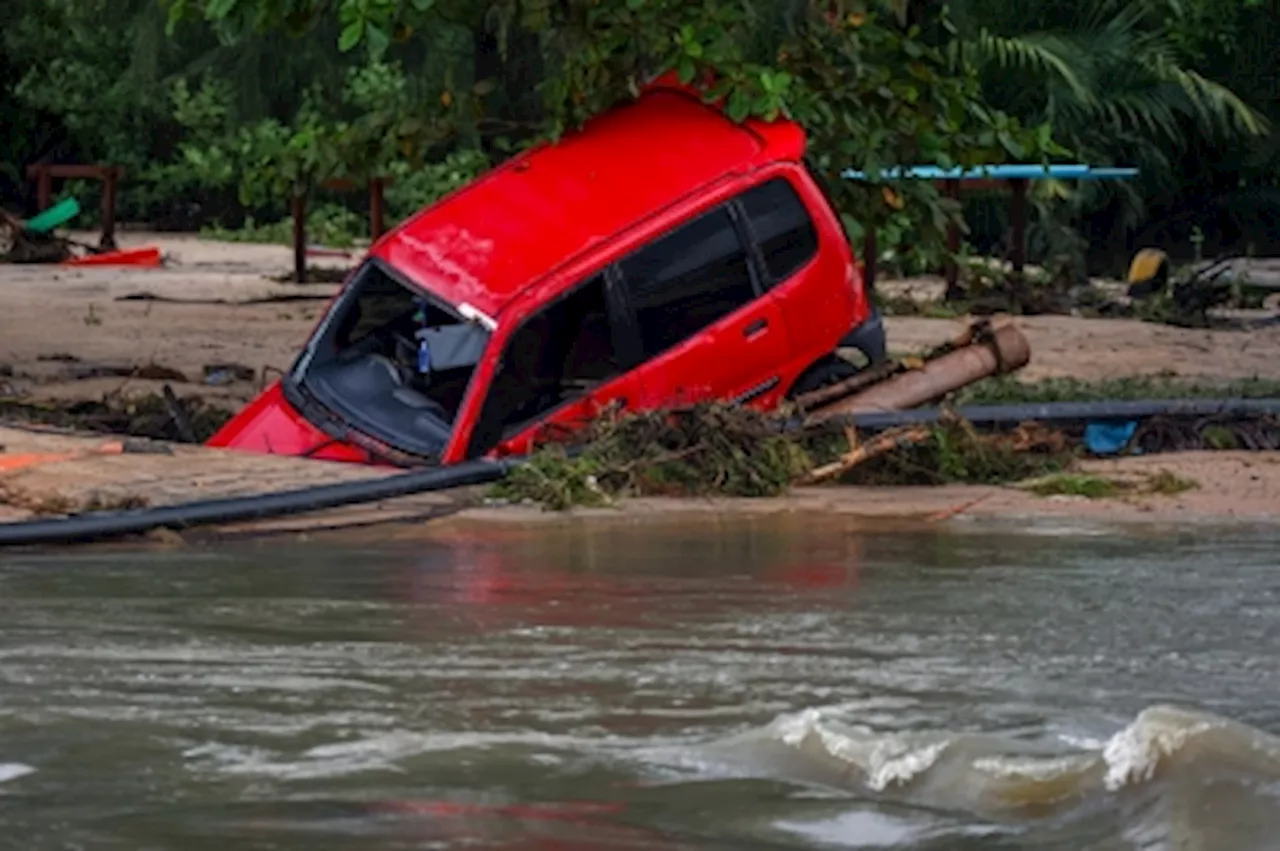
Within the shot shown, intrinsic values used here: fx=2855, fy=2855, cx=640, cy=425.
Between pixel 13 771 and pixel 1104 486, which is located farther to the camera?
pixel 1104 486

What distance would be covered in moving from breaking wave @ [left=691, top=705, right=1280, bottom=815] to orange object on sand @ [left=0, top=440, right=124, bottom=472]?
574cm

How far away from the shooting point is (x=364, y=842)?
6.13 metres

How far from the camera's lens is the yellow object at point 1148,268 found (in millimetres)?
26516

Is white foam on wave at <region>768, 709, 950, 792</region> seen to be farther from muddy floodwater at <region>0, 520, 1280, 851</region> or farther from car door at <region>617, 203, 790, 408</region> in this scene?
car door at <region>617, 203, 790, 408</region>

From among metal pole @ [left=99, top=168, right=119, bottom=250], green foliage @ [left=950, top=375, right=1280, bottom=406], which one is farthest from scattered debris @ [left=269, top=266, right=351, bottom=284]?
green foliage @ [left=950, top=375, right=1280, bottom=406]

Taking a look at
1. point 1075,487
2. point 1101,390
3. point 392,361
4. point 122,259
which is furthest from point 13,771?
point 122,259

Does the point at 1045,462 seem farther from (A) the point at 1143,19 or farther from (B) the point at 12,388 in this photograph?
(A) the point at 1143,19

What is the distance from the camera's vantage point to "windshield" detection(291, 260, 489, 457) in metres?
12.6

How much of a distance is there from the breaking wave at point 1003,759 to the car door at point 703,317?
233 inches

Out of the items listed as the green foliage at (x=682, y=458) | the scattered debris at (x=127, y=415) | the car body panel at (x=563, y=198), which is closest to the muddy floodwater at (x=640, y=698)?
the green foliage at (x=682, y=458)

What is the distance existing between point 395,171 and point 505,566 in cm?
1756

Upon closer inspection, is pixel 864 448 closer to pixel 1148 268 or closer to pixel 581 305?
pixel 581 305

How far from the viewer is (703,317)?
1331 cm

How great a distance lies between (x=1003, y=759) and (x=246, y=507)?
495 cm
